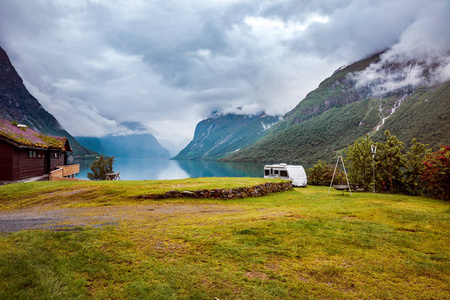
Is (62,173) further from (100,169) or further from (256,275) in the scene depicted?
(256,275)

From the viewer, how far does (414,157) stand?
63.1 ft

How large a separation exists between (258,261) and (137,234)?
13.9 feet

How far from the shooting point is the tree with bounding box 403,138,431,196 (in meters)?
19.0

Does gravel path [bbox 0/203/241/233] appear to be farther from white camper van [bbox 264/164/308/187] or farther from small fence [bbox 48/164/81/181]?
small fence [bbox 48/164/81/181]

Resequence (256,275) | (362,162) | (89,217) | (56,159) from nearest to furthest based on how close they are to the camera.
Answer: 1. (256,275)
2. (89,217)
3. (362,162)
4. (56,159)

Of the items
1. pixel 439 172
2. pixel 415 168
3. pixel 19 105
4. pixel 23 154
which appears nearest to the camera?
pixel 439 172

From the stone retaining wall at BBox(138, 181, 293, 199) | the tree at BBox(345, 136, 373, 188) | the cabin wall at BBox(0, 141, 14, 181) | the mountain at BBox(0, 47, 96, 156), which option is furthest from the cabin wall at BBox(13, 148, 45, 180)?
the mountain at BBox(0, 47, 96, 156)

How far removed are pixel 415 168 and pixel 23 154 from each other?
126ft

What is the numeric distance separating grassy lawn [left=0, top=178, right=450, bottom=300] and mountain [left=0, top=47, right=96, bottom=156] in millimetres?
206244

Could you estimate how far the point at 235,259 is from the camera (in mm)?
6008

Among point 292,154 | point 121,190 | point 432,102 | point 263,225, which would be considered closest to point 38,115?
point 292,154

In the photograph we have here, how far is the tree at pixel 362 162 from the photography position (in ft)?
77.4

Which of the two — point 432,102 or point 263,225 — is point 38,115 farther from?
point 432,102

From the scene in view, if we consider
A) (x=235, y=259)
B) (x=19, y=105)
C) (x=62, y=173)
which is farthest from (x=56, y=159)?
(x=19, y=105)
